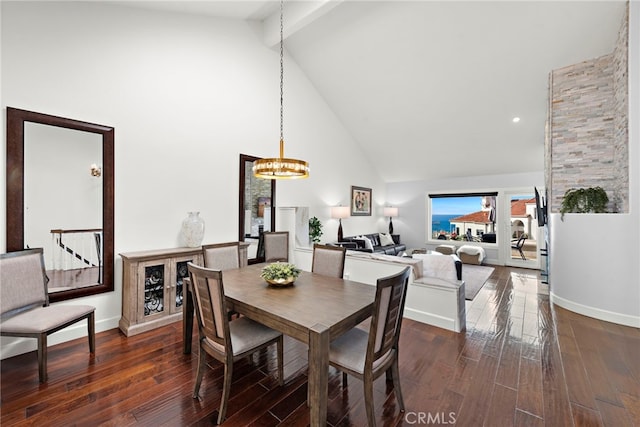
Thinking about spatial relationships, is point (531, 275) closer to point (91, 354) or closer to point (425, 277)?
point (425, 277)

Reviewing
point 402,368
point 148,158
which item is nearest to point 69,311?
point 148,158

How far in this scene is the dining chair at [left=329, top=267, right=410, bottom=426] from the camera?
148 centimetres

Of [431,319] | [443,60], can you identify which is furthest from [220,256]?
[443,60]

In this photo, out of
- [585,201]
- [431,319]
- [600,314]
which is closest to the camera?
[431,319]

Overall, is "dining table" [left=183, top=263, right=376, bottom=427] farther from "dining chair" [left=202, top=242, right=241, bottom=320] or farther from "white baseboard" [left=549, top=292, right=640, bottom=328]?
"white baseboard" [left=549, top=292, right=640, bottom=328]

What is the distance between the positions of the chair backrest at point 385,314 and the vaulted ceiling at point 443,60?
3.57 meters

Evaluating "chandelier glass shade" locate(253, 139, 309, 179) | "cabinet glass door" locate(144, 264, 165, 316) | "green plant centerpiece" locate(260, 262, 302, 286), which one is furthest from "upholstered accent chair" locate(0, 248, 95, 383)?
"chandelier glass shade" locate(253, 139, 309, 179)

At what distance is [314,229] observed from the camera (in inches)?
215

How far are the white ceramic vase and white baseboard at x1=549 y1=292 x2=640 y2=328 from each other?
4.92 m

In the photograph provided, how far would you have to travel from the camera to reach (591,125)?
12.5 ft

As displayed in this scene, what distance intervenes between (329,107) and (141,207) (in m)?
4.42

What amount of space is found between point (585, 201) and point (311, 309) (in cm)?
413

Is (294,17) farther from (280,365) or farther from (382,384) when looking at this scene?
(382,384)

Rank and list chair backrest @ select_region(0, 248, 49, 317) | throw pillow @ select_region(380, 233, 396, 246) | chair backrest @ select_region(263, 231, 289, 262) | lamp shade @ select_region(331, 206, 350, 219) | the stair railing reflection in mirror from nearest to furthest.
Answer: chair backrest @ select_region(0, 248, 49, 317) < the stair railing reflection in mirror < chair backrest @ select_region(263, 231, 289, 262) < lamp shade @ select_region(331, 206, 350, 219) < throw pillow @ select_region(380, 233, 396, 246)
